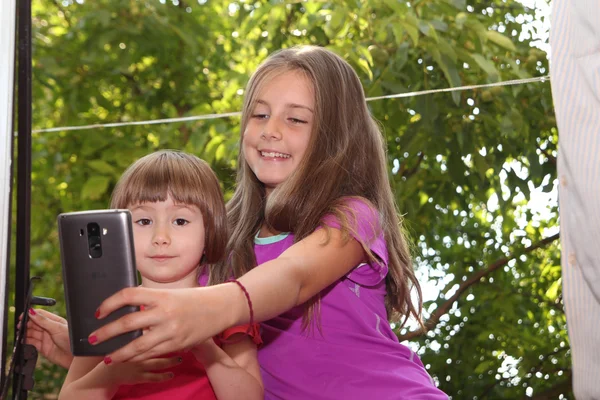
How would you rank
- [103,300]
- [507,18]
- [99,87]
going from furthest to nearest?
[99,87]
[507,18]
[103,300]

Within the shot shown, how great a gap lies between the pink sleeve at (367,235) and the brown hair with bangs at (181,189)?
161 millimetres

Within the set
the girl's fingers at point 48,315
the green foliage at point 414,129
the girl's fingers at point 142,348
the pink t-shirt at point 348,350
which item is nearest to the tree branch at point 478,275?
the green foliage at point 414,129

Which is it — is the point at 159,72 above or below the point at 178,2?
below

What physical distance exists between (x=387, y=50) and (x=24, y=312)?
1.45 m

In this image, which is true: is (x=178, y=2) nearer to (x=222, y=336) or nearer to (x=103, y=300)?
(x=222, y=336)

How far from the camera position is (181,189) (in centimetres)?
128

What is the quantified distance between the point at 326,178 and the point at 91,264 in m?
0.62

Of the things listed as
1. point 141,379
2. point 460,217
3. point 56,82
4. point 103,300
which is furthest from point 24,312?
point 460,217

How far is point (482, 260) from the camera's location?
113 inches

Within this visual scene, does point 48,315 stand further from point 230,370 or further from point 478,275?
point 478,275

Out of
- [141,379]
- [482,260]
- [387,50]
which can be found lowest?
[482,260]

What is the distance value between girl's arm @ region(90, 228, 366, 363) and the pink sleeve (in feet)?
0.70

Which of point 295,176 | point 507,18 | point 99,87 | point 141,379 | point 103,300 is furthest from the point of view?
point 99,87

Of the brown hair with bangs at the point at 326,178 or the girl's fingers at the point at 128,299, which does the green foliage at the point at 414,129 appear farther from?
the girl's fingers at the point at 128,299
